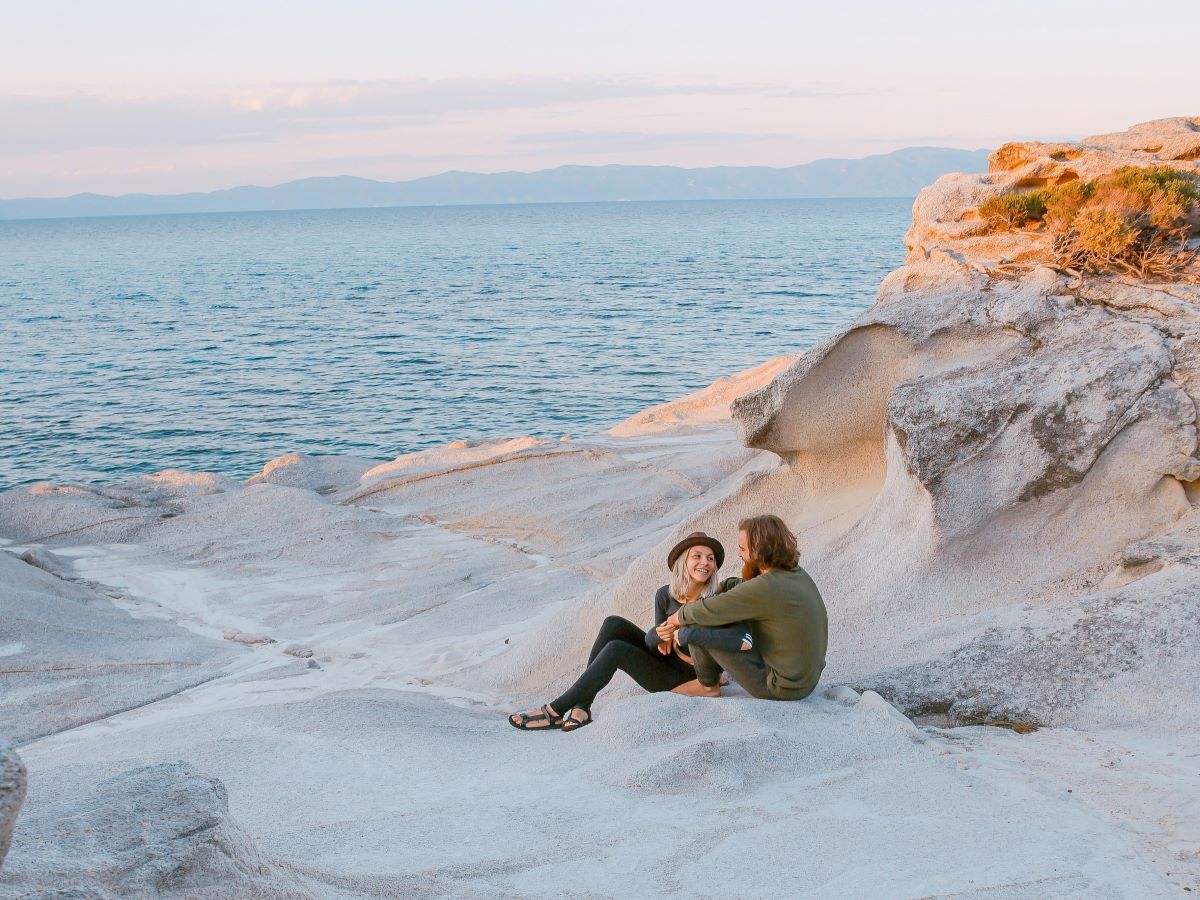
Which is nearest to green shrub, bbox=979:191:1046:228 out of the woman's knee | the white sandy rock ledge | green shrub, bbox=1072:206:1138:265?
the white sandy rock ledge

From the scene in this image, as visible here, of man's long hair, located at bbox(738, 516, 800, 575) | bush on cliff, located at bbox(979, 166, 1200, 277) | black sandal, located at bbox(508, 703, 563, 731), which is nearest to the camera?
man's long hair, located at bbox(738, 516, 800, 575)

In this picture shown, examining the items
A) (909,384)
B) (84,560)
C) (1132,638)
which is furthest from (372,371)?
(1132,638)

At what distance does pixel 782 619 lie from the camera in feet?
19.2

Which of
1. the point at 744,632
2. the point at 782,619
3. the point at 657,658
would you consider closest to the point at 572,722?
the point at 657,658

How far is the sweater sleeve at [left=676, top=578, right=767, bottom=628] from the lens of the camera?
5836mm

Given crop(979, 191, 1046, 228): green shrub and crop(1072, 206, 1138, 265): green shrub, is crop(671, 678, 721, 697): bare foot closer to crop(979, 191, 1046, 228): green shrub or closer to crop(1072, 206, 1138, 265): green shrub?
crop(1072, 206, 1138, 265): green shrub

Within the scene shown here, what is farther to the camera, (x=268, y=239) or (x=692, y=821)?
(x=268, y=239)

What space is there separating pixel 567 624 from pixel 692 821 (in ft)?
13.8

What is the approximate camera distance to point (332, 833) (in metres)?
4.58

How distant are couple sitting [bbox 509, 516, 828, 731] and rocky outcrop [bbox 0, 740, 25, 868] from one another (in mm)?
3867

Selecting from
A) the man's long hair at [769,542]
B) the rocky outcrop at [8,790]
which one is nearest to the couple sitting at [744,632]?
the man's long hair at [769,542]

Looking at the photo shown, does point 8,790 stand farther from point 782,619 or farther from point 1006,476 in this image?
point 1006,476

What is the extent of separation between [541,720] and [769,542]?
5.66ft

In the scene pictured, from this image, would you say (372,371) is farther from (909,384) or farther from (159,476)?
(909,384)
